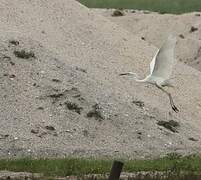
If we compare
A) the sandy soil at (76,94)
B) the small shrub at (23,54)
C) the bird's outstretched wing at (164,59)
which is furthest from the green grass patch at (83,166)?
the small shrub at (23,54)

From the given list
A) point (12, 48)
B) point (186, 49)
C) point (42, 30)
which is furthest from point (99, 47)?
point (186, 49)

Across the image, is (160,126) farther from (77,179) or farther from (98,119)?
(77,179)

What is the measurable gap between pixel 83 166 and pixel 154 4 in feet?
135

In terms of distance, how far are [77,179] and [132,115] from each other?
9.49 meters

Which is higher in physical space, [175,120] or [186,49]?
[175,120]

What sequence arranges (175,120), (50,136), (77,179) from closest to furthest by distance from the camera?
(77,179) < (50,136) < (175,120)

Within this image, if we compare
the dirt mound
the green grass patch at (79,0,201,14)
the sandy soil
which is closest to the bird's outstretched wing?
the sandy soil

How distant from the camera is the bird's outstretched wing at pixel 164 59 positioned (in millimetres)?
17328

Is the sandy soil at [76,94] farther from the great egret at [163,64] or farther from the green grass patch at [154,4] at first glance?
the green grass patch at [154,4]

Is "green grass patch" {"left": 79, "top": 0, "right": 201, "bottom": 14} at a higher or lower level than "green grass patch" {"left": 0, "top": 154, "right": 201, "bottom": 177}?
lower

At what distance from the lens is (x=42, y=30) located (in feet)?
91.2

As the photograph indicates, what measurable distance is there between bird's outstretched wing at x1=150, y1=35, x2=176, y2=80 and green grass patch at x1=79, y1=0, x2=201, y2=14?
116 feet

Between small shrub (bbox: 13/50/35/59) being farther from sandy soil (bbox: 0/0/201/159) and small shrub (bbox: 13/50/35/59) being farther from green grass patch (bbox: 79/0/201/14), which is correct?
green grass patch (bbox: 79/0/201/14)

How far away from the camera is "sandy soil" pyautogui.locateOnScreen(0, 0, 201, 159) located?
2177cm
